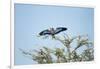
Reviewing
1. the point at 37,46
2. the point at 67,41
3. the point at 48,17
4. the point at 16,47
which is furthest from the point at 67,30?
the point at 16,47

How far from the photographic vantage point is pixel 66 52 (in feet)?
5.26

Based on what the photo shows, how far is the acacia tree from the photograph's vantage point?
1.54 metres

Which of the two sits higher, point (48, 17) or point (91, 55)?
point (48, 17)

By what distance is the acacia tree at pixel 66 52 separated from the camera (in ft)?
5.05

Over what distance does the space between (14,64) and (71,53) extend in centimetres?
52

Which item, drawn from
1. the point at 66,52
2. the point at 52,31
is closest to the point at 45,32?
the point at 52,31

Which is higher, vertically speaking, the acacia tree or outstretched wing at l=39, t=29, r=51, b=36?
outstretched wing at l=39, t=29, r=51, b=36

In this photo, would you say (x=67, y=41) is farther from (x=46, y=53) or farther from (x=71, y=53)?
(x=46, y=53)

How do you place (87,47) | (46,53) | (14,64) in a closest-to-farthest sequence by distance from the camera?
(14,64), (46,53), (87,47)

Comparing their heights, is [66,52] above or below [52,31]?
below

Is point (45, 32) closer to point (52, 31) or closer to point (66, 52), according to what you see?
point (52, 31)

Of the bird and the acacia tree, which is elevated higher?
the bird

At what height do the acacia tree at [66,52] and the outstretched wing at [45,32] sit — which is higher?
the outstretched wing at [45,32]

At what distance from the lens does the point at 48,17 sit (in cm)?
158
